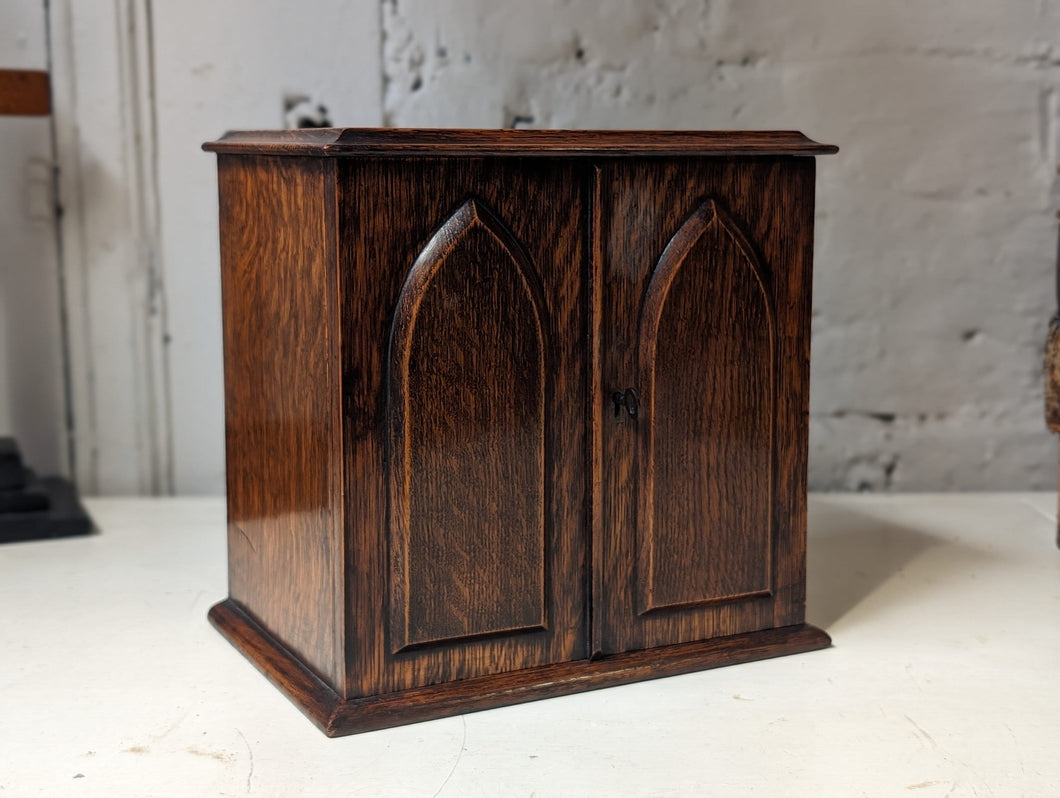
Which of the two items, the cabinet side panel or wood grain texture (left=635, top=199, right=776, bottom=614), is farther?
wood grain texture (left=635, top=199, right=776, bottom=614)

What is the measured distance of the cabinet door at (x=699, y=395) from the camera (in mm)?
1783

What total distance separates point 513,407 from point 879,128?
59.9 inches

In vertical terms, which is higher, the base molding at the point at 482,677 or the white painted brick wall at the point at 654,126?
the white painted brick wall at the point at 654,126

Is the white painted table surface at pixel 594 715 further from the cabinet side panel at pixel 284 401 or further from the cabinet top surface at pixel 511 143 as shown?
the cabinet top surface at pixel 511 143

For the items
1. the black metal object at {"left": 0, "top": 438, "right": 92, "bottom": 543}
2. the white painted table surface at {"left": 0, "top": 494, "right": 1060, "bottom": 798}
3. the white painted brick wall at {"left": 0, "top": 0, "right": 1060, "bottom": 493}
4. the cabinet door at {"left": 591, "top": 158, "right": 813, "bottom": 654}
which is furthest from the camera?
the white painted brick wall at {"left": 0, "top": 0, "right": 1060, "bottom": 493}

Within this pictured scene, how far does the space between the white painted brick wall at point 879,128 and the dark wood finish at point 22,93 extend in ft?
2.23

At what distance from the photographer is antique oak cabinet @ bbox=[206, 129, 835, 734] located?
64.9 inches

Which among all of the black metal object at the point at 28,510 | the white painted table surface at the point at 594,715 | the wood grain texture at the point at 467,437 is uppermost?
the wood grain texture at the point at 467,437

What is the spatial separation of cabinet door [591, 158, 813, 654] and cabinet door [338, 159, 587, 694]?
53 millimetres

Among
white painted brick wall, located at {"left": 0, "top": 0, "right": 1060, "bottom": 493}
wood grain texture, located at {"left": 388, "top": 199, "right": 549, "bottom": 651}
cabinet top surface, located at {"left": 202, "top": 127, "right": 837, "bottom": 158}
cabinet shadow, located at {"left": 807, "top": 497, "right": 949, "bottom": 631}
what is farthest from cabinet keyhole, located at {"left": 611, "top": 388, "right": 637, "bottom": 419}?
white painted brick wall, located at {"left": 0, "top": 0, "right": 1060, "bottom": 493}

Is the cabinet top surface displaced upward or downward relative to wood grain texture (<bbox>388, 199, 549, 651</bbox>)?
upward

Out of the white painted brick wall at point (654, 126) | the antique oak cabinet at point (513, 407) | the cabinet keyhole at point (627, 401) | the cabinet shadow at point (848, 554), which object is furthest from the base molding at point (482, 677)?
the white painted brick wall at point (654, 126)

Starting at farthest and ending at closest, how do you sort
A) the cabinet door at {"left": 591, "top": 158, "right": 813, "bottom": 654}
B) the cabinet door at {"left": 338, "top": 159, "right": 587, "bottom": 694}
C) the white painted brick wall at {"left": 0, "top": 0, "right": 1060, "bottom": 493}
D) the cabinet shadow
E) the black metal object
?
the white painted brick wall at {"left": 0, "top": 0, "right": 1060, "bottom": 493} → the black metal object → the cabinet shadow → the cabinet door at {"left": 591, "top": 158, "right": 813, "bottom": 654} → the cabinet door at {"left": 338, "top": 159, "right": 587, "bottom": 694}

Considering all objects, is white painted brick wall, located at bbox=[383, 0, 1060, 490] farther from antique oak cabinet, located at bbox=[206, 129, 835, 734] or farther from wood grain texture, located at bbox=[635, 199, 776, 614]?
wood grain texture, located at bbox=[635, 199, 776, 614]
